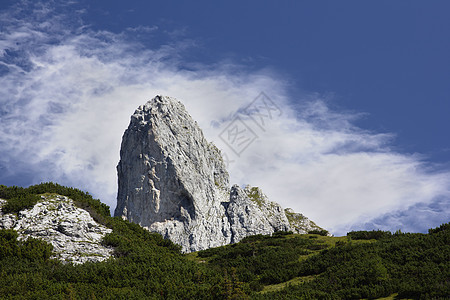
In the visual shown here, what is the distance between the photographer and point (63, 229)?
2470 centimetres

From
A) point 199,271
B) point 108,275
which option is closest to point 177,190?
point 199,271

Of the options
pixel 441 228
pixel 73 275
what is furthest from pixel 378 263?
pixel 73 275

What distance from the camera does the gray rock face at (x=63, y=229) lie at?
77.7ft

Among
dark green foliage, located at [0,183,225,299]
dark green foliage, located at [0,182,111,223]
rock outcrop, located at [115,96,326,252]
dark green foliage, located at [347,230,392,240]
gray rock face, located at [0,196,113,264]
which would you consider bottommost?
dark green foliage, located at [0,183,225,299]

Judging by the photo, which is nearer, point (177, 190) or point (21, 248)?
point (21, 248)

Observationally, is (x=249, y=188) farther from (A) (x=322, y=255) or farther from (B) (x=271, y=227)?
(A) (x=322, y=255)

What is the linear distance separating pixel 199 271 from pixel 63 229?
9.35 metres

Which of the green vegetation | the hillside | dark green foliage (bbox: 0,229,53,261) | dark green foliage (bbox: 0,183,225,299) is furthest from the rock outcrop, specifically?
dark green foliage (bbox: 0,229,53,261)

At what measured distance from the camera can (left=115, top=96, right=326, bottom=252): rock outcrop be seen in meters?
121

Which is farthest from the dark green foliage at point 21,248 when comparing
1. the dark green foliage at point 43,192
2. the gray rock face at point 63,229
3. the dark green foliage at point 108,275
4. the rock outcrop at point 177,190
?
the rock outcrop at point 177,190

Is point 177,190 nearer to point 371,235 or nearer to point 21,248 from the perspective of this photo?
point 371,235

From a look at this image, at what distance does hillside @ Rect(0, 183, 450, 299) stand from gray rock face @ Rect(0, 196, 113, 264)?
68 cm

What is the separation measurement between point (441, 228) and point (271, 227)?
357 feet

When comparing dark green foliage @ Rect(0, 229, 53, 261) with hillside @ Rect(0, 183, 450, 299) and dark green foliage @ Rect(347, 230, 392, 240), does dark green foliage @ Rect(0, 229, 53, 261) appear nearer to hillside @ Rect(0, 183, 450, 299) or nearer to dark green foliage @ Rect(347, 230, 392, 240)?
hillside @ Rect(0, 183, 450, 299)
